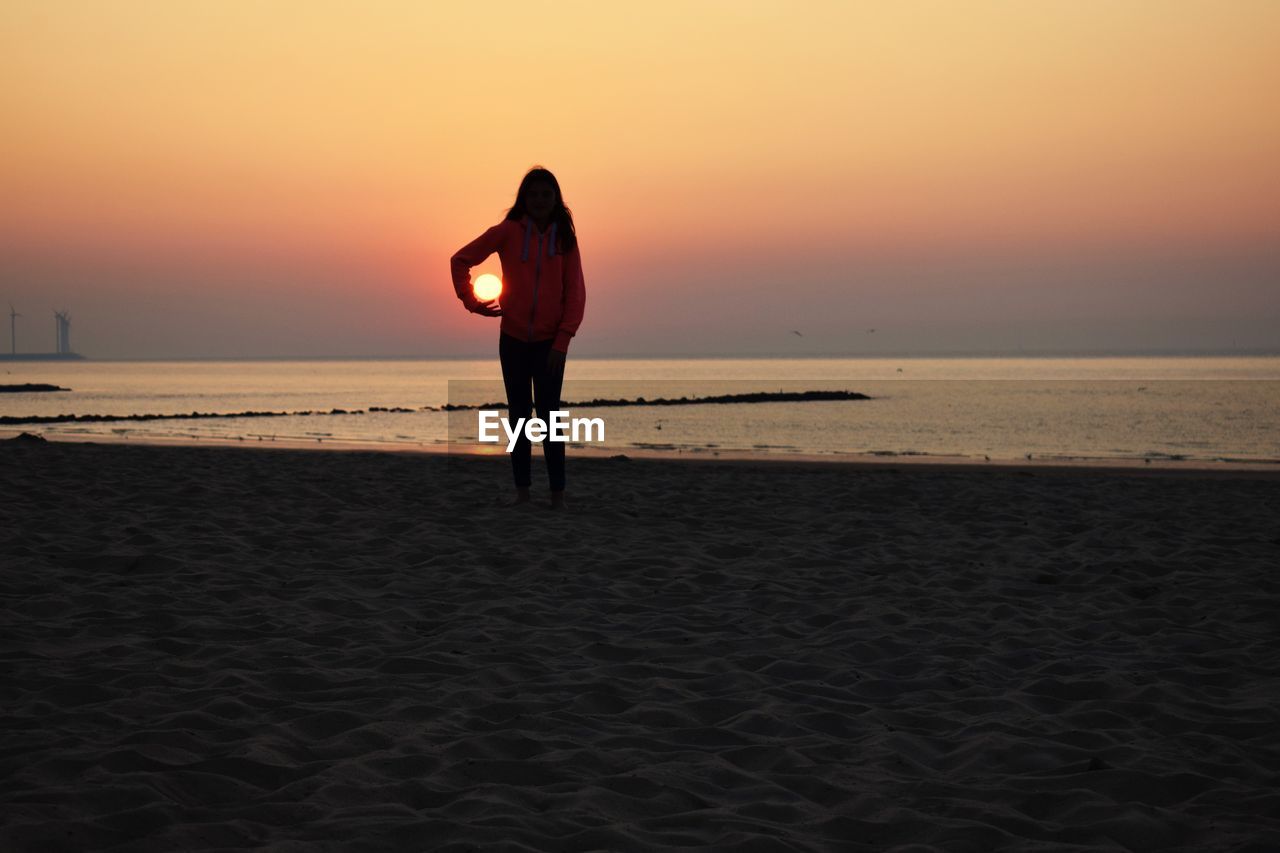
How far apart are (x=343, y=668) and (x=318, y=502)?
4.46 metres

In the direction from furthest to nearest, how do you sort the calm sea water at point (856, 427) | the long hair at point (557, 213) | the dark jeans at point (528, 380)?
1. the calm sea water at point (856, 427)
2. the dark jeans at point (528, 380)
3. the long hair at point (557, 213)

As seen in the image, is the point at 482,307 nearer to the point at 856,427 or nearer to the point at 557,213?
A: the point at 557,213

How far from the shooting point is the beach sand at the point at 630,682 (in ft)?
8.23

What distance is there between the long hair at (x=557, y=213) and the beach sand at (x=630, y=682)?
78.1 inches

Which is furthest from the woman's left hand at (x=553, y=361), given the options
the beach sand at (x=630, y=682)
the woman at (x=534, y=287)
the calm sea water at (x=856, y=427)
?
the calm sea water at (x=856, y=427)

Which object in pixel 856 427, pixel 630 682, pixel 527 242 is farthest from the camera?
pixel 856 427

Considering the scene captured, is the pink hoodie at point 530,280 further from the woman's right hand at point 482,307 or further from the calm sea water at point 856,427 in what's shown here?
the calm sea water at point 856,427

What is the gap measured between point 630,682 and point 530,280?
4.19 metres

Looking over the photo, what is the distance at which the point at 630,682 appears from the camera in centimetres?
364

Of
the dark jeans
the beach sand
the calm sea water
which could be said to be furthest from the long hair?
the calm sea water

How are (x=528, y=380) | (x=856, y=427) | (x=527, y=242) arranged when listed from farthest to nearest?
(x=856, y=427) → (x=528, y=380) → (x=527, y=242)

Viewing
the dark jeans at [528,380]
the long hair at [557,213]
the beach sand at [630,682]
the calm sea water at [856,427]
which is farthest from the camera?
the calm sea water at [856,427]

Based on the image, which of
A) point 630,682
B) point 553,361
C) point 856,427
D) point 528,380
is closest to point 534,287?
point 553,361

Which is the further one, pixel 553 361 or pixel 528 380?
pixel 528 380
